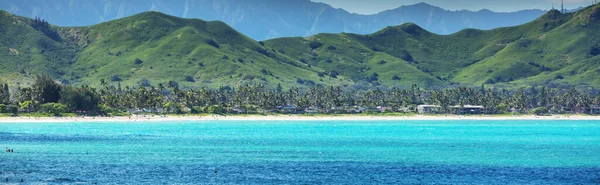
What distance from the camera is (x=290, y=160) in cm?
11075

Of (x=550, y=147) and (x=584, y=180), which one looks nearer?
(x=584, y=180)

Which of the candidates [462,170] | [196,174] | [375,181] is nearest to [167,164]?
[196,174]

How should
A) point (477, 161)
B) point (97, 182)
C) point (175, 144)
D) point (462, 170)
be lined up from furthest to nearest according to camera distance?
point (175, 144) < point (477, 161) < point (462, 170) < point (97, 182)

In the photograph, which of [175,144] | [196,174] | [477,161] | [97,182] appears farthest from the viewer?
[175,144]

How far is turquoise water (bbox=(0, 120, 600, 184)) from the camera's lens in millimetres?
89312

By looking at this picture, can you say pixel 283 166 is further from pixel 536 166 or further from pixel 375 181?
pixel 536 166

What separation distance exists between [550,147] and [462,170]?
2046 inches

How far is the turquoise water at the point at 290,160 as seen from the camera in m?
89.3

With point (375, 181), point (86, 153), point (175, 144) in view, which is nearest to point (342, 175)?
point (375, 181)

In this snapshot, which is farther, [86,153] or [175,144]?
[175,144]

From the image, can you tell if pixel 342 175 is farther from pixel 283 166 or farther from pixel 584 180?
pixel 584 180

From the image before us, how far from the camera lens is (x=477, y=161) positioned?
11200cm

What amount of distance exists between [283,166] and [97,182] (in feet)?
A: 86.4

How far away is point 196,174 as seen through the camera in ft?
303
